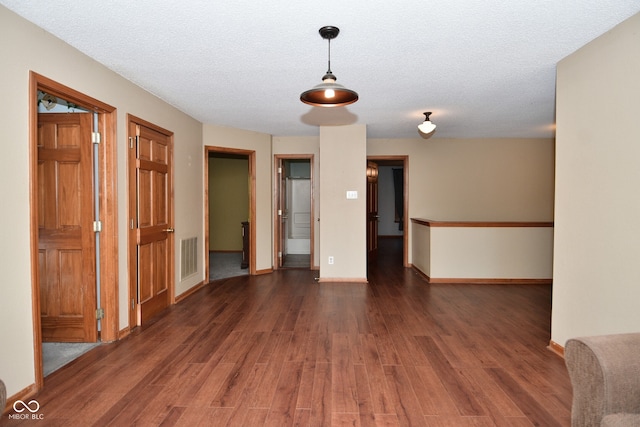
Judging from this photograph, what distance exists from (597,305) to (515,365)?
0.72 metres

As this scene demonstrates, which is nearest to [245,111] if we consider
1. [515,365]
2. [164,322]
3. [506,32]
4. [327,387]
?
[164,322]

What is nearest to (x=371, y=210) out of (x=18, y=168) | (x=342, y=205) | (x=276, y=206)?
(x=342, y=205)

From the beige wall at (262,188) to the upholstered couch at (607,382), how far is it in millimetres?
5082

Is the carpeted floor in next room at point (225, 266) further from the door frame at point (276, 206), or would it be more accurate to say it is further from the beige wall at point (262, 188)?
the door frame at point (276, 206)

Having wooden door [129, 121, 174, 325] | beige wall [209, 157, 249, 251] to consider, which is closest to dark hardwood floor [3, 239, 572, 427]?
wooden door [129, 121, 174, 325]

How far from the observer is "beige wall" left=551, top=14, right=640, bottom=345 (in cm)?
225

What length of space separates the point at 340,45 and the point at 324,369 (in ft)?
7.90

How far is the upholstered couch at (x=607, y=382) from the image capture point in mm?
1295

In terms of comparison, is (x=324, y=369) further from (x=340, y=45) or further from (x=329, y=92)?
(x=340, y=45)

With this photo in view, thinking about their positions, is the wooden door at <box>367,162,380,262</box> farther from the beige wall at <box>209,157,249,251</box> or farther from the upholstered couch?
the upholstered couch

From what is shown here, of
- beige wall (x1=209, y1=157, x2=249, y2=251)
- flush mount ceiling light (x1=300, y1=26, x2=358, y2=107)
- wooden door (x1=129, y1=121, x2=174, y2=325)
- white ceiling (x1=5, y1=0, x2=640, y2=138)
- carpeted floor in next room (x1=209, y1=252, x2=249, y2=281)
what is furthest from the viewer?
beige wall (x1=209, y1=157, x2=249, y2=251)

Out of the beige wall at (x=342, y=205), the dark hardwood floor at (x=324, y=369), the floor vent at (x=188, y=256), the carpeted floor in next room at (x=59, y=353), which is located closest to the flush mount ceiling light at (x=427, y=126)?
the beige wall at (x=342, y=205)

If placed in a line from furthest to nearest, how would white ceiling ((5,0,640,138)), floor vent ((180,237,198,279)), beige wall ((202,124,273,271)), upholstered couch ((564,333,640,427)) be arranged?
beige wall ((202,124,273,271)) < floor vent ((180,237,198,279)) < white ceiling ((5,0,640,138)) < upholstered couch ((564,333,640,427))

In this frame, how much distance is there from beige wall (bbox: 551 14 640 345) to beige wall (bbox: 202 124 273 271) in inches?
169
